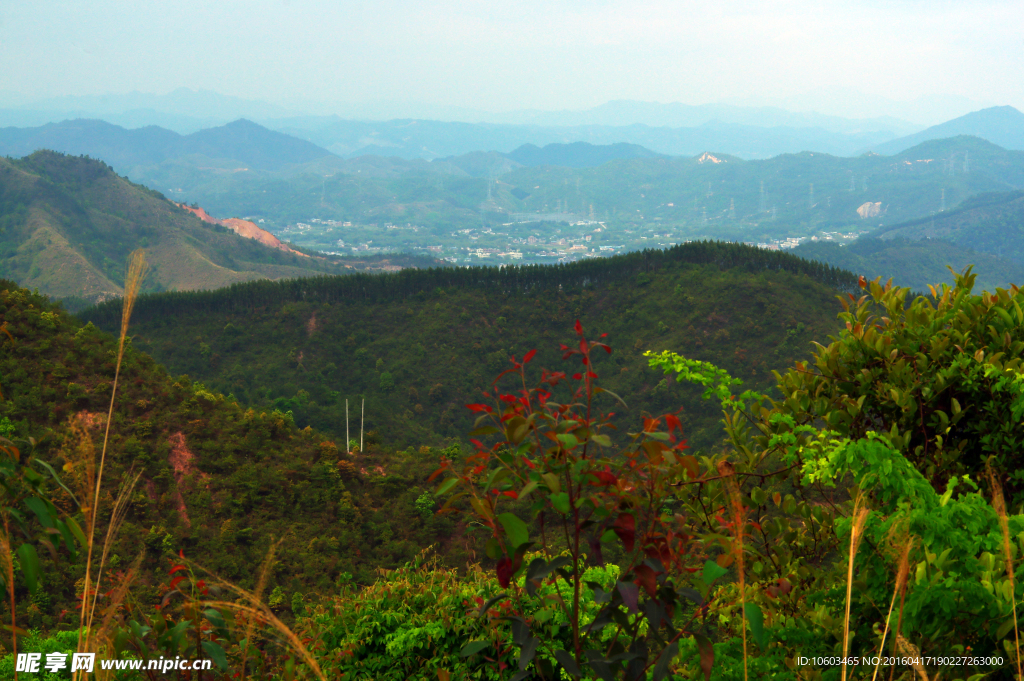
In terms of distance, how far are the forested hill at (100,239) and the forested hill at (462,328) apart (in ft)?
166

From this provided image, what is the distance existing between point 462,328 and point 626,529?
62959 mm

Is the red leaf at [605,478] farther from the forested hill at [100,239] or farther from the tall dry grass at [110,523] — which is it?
the forested hill at [100,239]

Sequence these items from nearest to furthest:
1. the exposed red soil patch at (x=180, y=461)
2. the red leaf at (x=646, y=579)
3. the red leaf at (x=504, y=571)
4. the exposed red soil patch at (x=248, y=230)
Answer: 1. the red leaf at (x=646, y=579)
2. the red leaf at (x=504, y=571)
3. the exposed red soil patch at (x=180, y=461)
4. the exposed red soil patch at (x=248, y=230)

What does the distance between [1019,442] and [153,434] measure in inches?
1008

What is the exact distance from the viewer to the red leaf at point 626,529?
8.89 ft

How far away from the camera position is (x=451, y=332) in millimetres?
64625

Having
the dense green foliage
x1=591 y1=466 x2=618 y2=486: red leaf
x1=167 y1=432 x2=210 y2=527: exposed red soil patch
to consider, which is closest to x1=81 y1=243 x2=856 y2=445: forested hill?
the dense green foliage

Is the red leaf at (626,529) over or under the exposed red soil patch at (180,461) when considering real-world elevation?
over

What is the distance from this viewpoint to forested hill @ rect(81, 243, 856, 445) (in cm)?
5528

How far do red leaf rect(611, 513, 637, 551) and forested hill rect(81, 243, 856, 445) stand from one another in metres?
47.0

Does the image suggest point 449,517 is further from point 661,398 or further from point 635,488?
point 661,398

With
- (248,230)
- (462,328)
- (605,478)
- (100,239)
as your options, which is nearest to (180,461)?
(605,478)

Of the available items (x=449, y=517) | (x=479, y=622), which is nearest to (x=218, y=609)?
(x=479, y=622)

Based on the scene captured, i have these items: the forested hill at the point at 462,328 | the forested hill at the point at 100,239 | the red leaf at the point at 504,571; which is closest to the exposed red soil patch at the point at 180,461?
the red leaf at the point at 504,571
